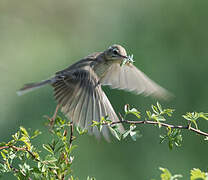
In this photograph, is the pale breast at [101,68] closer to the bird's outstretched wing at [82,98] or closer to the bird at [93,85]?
the bird at [93,85]

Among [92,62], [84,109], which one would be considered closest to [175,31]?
[92,62]

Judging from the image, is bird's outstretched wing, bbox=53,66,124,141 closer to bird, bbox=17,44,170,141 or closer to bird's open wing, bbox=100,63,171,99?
bird, bbox=17,44,170,141

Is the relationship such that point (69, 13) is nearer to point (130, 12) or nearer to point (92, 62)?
point (130, 12)

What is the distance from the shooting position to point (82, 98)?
12.0ft

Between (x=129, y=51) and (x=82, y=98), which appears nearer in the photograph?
(x=82, y=98)

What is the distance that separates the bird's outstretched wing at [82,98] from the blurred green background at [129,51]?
74.5 inches

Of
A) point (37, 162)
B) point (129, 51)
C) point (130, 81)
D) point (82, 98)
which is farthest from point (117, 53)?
point (129, 51)

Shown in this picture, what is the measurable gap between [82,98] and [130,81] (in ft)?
2.82

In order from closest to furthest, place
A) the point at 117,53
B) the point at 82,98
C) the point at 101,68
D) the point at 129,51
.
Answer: the point at 82,98
the point at 117,53
the point at 101,68
the point at 129,51

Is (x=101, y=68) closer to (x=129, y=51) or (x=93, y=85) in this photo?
(x=93, y=85)

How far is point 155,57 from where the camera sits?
22.2 ft

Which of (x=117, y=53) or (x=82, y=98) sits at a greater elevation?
(x=117, y=53)

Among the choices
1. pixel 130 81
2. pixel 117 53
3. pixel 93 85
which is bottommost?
pixel 130 81

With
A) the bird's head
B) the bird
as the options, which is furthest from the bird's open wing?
the bird's head
